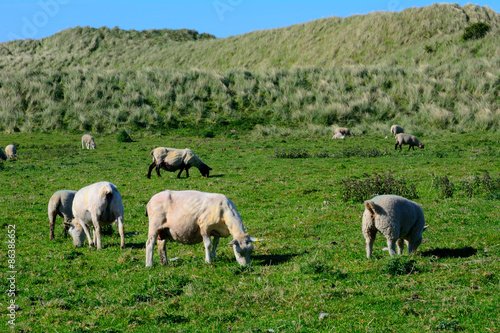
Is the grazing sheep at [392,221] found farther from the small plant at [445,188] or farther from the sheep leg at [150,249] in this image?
the small plant at [445,188]

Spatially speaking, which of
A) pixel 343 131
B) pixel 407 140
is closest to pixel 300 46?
pixel 343 131

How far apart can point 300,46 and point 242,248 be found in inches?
2585

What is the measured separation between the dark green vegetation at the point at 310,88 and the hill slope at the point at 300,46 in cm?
26

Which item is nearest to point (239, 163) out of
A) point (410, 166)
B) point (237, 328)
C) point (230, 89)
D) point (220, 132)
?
point (410, 166)

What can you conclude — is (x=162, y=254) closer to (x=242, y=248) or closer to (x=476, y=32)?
(x=242, y=248)

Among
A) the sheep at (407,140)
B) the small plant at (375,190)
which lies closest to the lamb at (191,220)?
the small plant at (375,190)

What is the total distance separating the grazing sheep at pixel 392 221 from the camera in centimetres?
933

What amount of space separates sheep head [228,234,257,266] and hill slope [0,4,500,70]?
56.0 m

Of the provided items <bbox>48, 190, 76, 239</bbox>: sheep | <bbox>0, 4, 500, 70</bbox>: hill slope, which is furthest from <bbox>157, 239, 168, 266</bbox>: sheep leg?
<bbox>0, 4, 500, 70</bbox>: hill slope

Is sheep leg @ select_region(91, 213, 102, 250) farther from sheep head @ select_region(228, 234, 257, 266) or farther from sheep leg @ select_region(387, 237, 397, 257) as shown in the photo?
sheep leg @ select_region(387, 237, 397, 257)

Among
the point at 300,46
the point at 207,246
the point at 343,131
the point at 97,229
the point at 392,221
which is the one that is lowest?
the point at 207,246

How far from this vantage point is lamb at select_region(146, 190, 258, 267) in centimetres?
970

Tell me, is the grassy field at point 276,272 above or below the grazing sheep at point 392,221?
below

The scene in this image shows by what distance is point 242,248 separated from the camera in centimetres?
918
